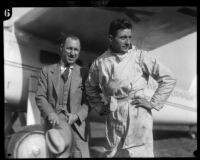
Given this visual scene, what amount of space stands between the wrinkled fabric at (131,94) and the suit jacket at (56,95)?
0.13 meters

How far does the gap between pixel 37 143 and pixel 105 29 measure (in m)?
1.84

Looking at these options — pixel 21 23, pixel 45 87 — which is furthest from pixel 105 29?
pixel 45 87

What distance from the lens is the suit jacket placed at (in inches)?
87.9

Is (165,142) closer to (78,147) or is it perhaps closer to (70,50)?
(78,147)

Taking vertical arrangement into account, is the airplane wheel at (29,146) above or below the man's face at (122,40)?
below

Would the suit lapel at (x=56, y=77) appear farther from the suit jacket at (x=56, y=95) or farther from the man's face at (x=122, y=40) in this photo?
the man's face at (x=122, y=40)

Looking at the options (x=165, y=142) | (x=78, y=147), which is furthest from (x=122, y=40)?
(x=165, y=142)

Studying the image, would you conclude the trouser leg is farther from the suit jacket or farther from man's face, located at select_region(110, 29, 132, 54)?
man's face, located at select_region(110, 29, 132, 54)

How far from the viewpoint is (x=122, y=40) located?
7.39 feet

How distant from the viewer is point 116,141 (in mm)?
2213

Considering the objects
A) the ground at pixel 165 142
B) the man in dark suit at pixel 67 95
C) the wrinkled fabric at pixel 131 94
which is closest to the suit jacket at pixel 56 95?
the man in dark suit at pixel 67 95

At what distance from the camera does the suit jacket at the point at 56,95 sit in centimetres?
223

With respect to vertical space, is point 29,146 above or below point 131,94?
below

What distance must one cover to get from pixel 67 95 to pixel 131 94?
1.59 feet
